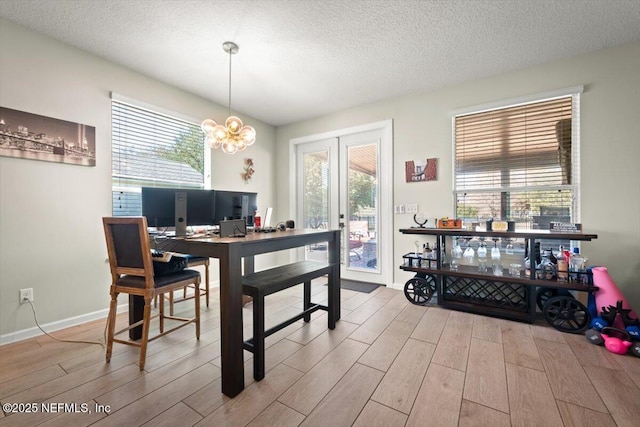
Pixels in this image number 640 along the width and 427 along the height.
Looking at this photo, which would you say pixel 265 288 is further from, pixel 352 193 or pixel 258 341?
pixel 352 193

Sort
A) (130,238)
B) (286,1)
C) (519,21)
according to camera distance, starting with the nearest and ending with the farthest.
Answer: (130,238) → (286,1) → (519,21)

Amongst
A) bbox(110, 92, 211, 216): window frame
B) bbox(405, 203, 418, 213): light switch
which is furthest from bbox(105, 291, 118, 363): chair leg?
bbox(405, 203, 418, 213): light switch

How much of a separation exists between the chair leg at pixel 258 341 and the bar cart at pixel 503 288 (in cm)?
191

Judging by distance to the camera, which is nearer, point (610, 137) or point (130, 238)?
point (130, 238)

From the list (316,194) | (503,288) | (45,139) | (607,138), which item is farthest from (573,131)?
(45,139)

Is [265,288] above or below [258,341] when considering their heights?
above

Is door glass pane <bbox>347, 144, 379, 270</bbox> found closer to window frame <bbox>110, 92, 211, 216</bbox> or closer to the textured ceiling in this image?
the textured ceiling

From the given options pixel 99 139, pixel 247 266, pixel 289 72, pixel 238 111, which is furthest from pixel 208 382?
pixel 238 111

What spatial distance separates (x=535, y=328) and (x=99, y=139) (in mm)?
4445

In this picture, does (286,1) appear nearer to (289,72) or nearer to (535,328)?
(289,72)

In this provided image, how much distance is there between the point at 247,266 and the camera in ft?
9.46

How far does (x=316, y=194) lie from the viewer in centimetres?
438

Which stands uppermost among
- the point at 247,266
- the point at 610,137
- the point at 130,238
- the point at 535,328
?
the point at 610,137

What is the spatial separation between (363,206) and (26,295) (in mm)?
3606
